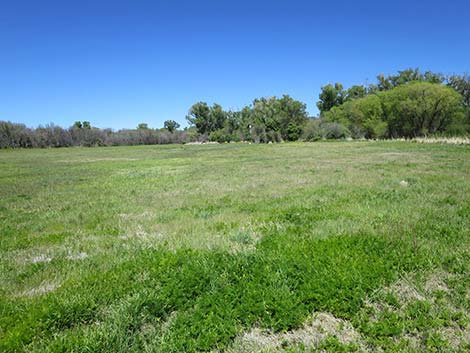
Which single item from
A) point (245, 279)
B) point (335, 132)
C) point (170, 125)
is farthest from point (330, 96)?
point (245, 279)

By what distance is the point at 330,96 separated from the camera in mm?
99625

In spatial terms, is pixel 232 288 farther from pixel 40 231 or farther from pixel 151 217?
pixel 40 231

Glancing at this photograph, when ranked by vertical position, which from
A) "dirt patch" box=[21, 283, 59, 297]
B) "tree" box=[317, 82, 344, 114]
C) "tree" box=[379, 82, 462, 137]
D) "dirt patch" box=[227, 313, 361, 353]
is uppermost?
"tree" box=[317, 82, 344, 114]

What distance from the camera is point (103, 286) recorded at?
4.11 m

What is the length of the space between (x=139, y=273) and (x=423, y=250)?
4.60 m

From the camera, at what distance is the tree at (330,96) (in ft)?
324

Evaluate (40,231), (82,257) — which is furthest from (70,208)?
(82,257)

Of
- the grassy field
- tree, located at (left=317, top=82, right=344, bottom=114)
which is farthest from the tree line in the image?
the grassy field

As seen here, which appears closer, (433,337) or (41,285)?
(433,337)

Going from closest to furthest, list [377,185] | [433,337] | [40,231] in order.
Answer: [433,337] → [40,231] → [377,185]

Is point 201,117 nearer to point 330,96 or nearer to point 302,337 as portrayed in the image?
point 330,96

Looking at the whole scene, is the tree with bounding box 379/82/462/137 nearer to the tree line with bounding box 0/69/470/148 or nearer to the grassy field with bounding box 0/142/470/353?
the tree line with bounding box 0/69/470/148

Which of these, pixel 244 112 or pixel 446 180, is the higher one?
pixel 244 112

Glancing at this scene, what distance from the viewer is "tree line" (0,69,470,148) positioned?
2372 inches
